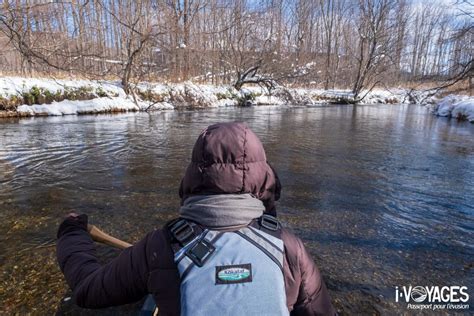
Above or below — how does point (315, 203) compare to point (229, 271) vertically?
below

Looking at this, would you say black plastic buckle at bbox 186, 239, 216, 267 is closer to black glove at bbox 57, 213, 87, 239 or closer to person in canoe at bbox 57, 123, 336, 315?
person in canoe at bbox 57, 123, 336, 315

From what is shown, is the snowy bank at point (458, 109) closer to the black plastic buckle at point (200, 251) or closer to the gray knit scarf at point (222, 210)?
the gray knit scarf at point (222, 210)

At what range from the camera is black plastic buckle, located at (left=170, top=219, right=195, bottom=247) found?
1.05 m

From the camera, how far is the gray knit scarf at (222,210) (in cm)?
108

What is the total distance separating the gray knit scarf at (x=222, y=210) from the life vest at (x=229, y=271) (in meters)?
0.03

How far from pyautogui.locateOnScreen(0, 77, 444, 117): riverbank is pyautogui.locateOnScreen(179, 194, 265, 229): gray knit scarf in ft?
21.4

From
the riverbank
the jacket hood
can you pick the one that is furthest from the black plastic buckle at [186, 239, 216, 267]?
the riverbank

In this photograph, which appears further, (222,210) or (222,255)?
(222,210)

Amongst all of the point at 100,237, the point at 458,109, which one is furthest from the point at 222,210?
the point at 458,109

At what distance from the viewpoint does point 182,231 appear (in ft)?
3.53

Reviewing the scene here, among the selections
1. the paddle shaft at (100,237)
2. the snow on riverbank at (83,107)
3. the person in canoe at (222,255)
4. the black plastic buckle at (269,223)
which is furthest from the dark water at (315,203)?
the snow on riverbank at (83,107)

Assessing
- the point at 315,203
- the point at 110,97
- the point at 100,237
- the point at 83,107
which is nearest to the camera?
the point at 100,237

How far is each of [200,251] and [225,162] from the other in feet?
1.14

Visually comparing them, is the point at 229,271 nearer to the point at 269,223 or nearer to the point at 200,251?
the point at 200,251
